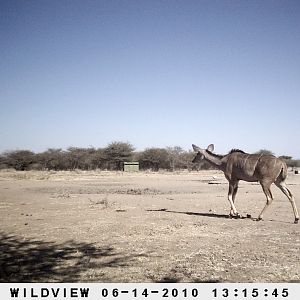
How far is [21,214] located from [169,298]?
852cm

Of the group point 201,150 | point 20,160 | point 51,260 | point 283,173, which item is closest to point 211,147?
point 201,150

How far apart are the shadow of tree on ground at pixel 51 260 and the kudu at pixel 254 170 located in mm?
5766

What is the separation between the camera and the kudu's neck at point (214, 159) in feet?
40.9

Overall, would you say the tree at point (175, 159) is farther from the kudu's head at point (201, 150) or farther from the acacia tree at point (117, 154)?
the kudu's head at point (201, 150)

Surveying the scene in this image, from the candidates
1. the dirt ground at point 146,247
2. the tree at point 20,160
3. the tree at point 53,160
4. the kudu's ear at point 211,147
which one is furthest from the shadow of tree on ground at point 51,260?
the tree at point 20,160

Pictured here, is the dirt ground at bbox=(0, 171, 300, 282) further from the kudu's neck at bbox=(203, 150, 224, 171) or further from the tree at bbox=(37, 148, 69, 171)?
the tree at bbox=(37, 148, 69, 171)

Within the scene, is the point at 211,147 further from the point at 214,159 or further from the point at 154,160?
the point at 154,160

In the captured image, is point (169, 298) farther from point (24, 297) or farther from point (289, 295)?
point (24, 297)

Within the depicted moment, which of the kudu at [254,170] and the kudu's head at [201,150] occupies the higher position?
the kudu's head at [201,150]

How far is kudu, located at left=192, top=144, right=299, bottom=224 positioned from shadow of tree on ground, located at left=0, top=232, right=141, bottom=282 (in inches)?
227

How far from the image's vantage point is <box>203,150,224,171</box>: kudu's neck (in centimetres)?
1247

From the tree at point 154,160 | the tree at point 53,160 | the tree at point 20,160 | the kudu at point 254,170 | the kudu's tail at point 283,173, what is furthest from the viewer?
the tree at point 154,160

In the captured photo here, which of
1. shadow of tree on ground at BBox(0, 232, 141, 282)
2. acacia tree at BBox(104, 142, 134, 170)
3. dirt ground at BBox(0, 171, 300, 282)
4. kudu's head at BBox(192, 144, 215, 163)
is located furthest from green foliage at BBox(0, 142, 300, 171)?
shadow of tree on ground at BBox(0, 232, 141, 282)

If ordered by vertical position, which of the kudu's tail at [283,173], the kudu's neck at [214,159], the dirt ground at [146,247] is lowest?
the dirt ground at [146,247]
